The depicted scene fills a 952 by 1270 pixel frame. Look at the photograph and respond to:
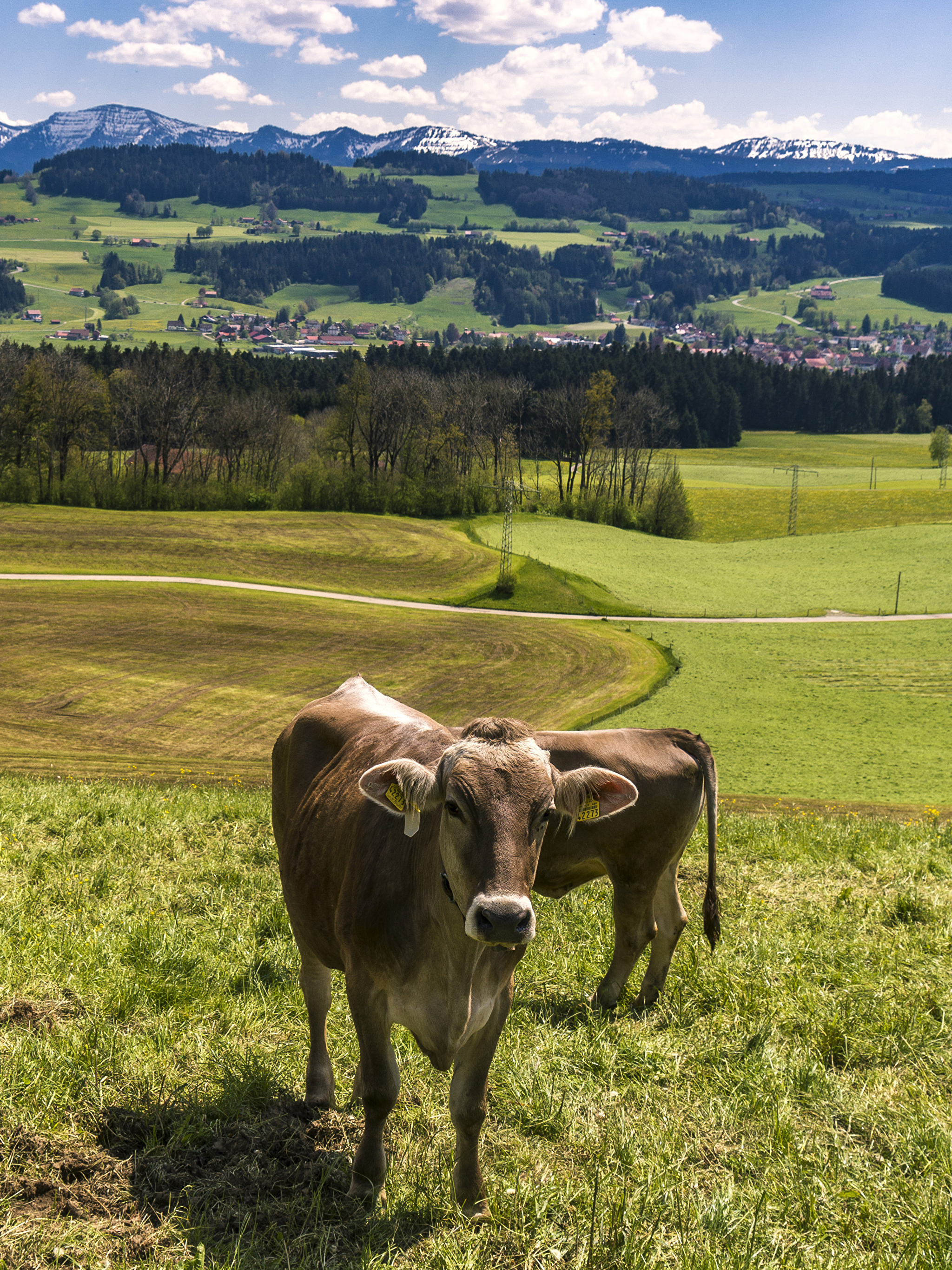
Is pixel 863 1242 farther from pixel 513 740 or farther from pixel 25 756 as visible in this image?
pixel 25 756

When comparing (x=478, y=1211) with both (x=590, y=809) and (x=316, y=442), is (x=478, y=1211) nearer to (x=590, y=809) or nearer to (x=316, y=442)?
(x=590, y=809)


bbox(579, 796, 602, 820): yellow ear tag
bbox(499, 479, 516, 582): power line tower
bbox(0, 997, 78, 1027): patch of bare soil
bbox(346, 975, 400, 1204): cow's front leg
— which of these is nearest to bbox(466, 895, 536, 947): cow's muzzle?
bbox(579, 796, 602, 820): yellow ear tag

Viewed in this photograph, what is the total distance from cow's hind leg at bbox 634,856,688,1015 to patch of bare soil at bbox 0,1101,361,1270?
3667mm

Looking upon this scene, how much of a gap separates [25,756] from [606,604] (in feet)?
147

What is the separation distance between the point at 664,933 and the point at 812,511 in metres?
113

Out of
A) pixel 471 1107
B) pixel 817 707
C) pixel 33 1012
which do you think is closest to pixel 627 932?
pixel 471 1107

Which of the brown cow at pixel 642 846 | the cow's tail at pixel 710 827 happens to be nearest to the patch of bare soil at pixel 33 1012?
the brown cow at pixel 642 846

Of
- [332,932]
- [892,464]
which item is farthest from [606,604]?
[892,464]

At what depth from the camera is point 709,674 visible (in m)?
51.7

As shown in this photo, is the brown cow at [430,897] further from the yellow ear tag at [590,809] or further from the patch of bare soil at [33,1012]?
the patch of bare soil at [33,1012]

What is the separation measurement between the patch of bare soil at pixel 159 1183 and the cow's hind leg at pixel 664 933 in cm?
367

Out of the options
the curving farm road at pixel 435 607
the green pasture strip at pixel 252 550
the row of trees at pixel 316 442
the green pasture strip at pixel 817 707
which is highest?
the row of trees at pixel 316 442

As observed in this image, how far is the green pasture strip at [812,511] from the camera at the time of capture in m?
107

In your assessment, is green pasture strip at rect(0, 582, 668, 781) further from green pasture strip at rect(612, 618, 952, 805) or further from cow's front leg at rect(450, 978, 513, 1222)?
cow's front leg at rect(450, 978, 513, 1222)
